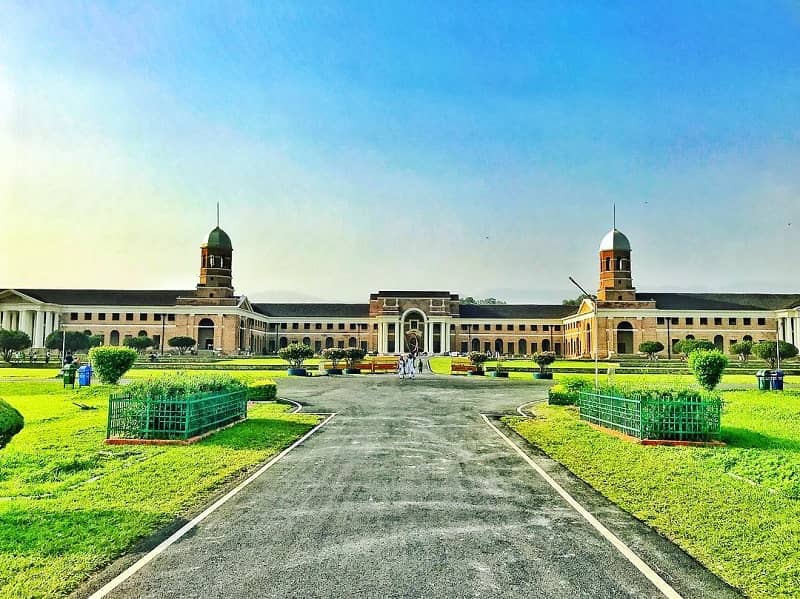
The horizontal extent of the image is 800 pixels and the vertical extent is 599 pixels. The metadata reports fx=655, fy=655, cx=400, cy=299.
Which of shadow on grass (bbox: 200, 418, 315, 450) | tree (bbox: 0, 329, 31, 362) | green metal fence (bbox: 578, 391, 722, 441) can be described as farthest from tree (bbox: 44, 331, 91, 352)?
green metal fence (bbox: 578, 391, 722, 441)

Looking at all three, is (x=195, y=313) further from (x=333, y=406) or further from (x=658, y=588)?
(x=658, y=588)

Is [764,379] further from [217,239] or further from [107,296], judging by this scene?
[107,296]

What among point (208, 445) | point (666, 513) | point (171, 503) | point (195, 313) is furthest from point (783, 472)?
point (195, 313)

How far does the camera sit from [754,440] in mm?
13547

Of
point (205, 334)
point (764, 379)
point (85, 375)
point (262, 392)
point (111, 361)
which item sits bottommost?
point (262, 392)

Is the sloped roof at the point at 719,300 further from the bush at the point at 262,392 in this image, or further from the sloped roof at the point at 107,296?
the bush at the point at 262,392

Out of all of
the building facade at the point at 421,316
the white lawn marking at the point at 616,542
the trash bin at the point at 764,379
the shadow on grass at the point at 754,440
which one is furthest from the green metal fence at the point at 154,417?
the building facade at the point at 421,316

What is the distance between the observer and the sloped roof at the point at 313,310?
96062 mm

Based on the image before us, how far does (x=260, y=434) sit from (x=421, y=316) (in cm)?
7862

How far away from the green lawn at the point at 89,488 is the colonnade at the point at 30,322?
70.3 m

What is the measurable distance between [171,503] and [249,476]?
1855mm

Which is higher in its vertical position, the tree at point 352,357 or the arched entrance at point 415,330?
the arched entrance at point 415,330

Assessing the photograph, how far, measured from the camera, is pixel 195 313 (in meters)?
80.9

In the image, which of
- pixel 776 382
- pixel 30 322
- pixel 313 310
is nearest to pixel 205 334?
pixel 313 310
